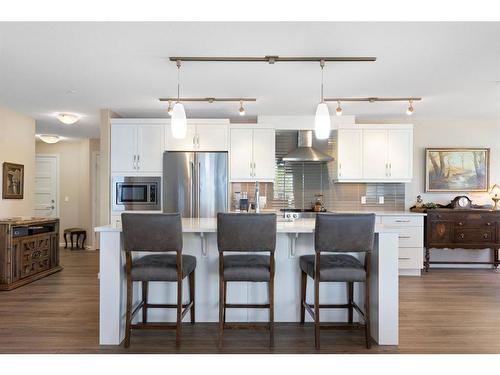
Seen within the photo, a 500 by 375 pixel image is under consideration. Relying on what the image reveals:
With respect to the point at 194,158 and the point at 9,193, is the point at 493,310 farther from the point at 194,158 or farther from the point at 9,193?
the point at 9,193

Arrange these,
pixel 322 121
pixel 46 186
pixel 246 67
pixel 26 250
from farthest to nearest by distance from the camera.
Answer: pixel 46 186 < pixel 26 250 < pixel 246 67 < pixel 322 121

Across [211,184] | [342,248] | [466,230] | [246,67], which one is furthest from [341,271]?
[466,230]

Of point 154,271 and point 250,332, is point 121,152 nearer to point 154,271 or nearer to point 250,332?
point 154,271

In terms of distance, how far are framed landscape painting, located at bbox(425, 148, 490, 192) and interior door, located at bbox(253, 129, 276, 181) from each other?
2.52 metres

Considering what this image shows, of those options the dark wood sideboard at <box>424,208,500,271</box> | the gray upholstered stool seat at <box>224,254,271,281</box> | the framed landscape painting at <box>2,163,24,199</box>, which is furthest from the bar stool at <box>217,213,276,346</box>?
the framed landscape painting at <box>2,163,24,199</box>

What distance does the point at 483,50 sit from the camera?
2996 mm

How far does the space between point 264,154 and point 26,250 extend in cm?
345

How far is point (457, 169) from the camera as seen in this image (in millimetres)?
5812

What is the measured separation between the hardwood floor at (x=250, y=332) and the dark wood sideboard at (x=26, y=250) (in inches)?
9.5

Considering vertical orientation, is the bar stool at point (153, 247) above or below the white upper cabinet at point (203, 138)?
below

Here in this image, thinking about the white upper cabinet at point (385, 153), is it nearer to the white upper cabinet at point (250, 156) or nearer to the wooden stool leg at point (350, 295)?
the white upper cabinet at point (250, 156)

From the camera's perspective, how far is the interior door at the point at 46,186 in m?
8.02

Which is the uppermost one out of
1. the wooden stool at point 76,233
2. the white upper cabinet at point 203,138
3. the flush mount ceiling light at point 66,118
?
the flush mount ceiling light at point 66,118

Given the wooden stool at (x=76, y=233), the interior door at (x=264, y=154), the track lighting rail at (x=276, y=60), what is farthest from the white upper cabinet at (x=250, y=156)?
the wooden stool at (x=76, y=233)
